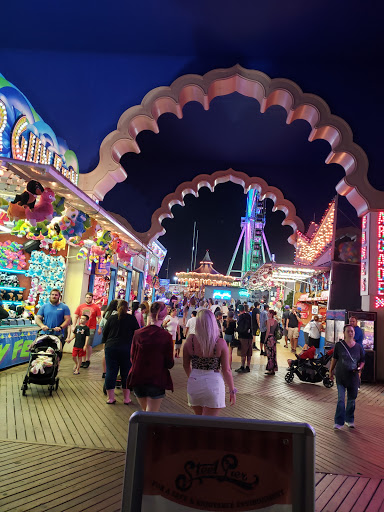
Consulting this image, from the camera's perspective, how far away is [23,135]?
7258mm

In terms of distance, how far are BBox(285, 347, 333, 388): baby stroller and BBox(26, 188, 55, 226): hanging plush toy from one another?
20.5 ft

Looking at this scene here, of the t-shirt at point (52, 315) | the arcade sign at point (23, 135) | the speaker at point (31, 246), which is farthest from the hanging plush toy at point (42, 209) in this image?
the speaker at point (31, 246)

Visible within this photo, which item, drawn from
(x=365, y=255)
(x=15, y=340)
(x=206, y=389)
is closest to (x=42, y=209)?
(x=15, y=340)

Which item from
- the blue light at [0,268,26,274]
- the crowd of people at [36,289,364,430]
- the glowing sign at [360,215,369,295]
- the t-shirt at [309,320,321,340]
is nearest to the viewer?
the crowd of people at [36,289,364,430]

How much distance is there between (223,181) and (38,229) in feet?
24.7

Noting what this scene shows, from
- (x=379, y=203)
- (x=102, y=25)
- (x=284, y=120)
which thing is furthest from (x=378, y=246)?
(x=102, y=25)

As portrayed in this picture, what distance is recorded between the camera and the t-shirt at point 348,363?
5449 millimetres

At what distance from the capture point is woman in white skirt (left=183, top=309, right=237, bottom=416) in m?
3.44

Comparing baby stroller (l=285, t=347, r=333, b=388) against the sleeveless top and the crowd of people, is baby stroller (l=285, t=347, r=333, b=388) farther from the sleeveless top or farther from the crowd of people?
the sleeveless top

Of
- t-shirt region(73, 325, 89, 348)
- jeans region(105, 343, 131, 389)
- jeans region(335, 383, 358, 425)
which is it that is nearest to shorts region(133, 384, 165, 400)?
jeans region(105, 343, 131, 389)

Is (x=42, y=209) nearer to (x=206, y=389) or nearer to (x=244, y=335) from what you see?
(x=206, y=389)

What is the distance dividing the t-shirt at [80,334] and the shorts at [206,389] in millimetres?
4932

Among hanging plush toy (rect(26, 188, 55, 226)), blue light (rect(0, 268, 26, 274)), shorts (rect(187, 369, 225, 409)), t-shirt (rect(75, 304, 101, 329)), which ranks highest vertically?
hanging plush toy (rect(26, 188, 55, 226))

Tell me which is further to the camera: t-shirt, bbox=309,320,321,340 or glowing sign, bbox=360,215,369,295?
t-shirt, bbox=309,320,321,340
